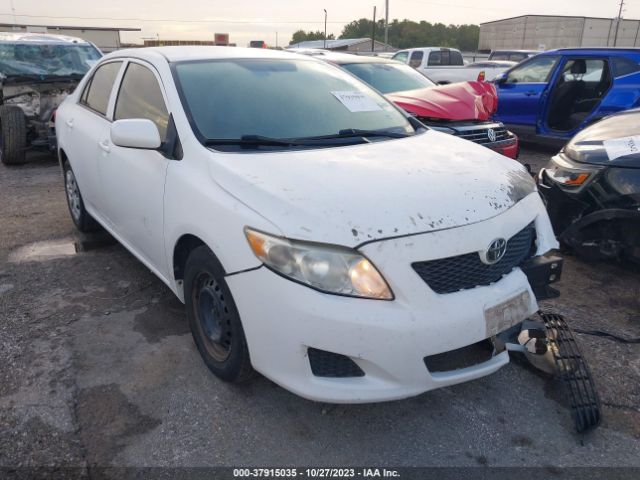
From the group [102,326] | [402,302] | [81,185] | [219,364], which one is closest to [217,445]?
[219,364]

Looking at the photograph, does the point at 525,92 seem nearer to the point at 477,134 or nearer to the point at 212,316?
the point at 477,134

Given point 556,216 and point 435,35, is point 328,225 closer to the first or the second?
point 556,216

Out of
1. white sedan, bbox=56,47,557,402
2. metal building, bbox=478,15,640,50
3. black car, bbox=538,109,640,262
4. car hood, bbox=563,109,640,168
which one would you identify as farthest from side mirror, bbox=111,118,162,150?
metal building, bbox=478,15,640,50

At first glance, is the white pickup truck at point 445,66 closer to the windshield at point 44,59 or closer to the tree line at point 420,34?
the windshield at point 44,59

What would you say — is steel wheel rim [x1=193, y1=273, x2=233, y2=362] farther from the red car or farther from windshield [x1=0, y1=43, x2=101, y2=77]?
windshield [x1=0, y1=43, x2=101, y2=77]

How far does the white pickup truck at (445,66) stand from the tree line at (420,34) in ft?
186

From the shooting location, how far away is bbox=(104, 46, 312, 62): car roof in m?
3.27

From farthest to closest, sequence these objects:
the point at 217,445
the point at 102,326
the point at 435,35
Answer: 1. the point at 435,35
2. the point at 102,326
3. the point at 217,445

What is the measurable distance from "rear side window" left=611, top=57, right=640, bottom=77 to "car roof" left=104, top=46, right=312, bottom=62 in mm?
5396

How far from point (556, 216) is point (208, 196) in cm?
272

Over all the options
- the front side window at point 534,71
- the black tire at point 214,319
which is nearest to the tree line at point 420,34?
the front side window at point 534,71

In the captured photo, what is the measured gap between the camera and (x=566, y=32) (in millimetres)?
52375

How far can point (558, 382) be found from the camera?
2715 mm

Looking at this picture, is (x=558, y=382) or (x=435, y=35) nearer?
(x=558, y=382)
